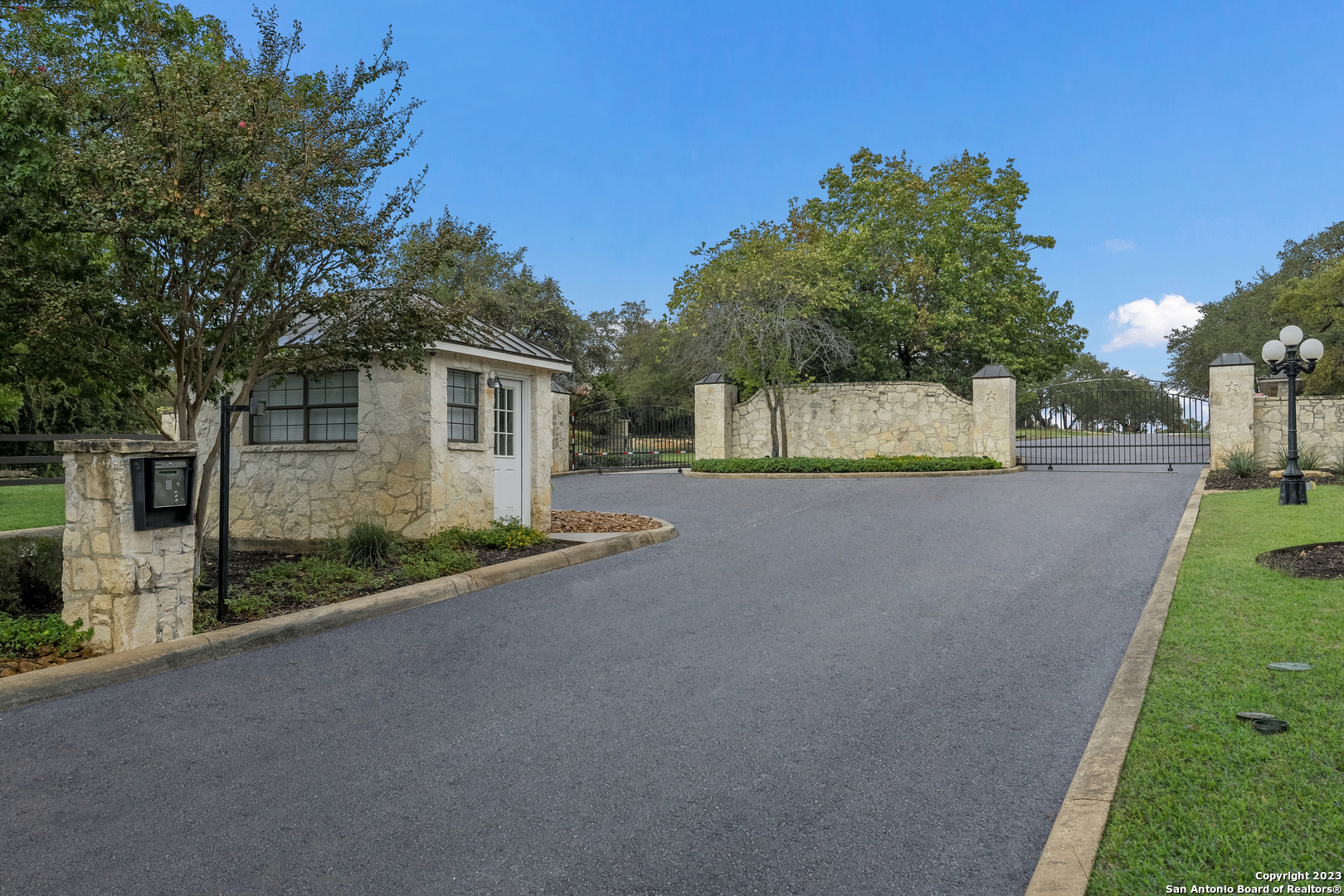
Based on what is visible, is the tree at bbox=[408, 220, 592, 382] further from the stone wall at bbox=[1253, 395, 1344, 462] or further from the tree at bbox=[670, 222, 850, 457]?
the stone wall at bbox=[1253, 395, 1344, 462]

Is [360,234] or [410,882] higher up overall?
[360,234]

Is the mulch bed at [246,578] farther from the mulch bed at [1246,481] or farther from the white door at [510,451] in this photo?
the mulch bed at [1246,481]

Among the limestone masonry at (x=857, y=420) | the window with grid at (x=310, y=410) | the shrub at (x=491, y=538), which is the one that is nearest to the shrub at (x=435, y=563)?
the shrub at (x=491, y=538)

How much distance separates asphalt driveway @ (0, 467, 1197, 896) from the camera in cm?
291

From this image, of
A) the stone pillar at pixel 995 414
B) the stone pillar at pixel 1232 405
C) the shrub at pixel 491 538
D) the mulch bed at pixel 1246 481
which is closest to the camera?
the shrub at pixel 491 538

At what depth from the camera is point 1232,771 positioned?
3.37 metres

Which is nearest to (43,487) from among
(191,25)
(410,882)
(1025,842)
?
(191,25)

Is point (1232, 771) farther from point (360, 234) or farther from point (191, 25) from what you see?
point (191, 25)

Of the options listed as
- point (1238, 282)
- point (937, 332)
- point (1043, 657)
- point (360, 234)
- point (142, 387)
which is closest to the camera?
point (1043, 657)

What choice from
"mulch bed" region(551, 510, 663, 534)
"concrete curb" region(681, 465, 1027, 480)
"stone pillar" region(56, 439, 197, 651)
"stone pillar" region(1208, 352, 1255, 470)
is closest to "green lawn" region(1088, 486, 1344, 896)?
"stone pillar" region(56, 439, 197, 651)

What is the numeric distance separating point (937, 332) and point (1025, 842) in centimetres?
2654

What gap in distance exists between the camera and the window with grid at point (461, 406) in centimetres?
1020

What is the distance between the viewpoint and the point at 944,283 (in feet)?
89.7

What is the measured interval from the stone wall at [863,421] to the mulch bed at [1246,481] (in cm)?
726
